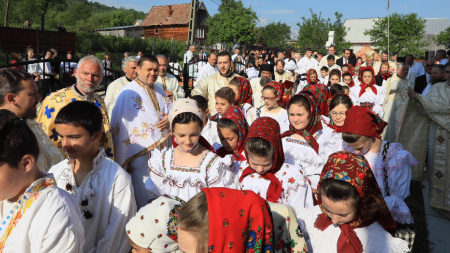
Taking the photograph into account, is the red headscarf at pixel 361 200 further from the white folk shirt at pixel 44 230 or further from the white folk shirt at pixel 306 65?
the white folk shirt at pixel 306 65

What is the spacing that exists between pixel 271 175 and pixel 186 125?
86 centimetres

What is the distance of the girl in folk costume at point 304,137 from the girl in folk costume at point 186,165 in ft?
→ 3.81

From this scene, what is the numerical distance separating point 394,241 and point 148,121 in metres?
2.82

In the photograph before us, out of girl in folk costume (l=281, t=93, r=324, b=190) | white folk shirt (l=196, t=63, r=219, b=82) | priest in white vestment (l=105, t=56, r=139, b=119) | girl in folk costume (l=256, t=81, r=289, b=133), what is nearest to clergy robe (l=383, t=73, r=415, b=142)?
girl in folk costume (l=256, t=81, r=289, b=133)

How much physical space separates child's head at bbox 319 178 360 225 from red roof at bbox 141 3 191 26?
202 feet

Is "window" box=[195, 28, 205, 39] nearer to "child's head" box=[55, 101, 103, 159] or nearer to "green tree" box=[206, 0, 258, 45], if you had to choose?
"green tree" box=[206, 0, 258, 45]

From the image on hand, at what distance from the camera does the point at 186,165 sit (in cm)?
318

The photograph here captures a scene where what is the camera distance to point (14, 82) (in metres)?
2.96

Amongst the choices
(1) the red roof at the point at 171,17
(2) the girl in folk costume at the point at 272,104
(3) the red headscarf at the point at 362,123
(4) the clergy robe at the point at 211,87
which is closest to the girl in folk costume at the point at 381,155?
(3) the red headscarf at the point at 362,123

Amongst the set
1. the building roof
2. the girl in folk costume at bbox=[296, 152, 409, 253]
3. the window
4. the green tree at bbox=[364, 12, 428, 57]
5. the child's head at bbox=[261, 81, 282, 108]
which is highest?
the building roof

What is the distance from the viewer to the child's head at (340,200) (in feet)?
7.65

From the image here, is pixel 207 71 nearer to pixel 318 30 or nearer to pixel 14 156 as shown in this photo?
pixel 14 156

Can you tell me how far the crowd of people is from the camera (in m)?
1.72

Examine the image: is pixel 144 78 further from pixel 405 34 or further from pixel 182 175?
pixel 405 34
